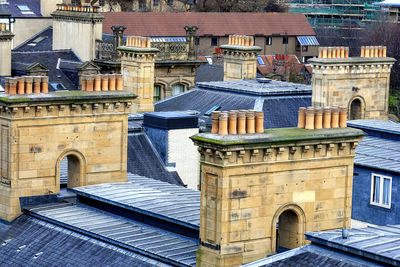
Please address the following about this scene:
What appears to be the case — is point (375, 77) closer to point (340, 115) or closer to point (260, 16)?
point (340, 115)

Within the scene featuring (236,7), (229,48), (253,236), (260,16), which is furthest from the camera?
(236,7)

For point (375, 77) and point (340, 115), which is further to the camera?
point (375, 77)

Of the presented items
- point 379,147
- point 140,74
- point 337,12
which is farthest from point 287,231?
point 337,12

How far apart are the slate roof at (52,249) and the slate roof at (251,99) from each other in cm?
1950

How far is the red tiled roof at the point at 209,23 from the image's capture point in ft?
375

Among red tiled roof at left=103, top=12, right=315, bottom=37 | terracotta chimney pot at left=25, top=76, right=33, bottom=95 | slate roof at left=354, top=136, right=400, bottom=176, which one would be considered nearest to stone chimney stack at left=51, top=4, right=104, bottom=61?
red tiled roof at left=103, top=12, right=315, bottom=37

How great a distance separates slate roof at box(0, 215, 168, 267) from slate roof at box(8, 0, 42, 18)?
5738 centimetres

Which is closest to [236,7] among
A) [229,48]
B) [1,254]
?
[229,48]

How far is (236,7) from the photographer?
484 feet

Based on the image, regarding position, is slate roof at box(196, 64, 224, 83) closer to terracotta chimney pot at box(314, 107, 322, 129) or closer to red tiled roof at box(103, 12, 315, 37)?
red tiled roof at box(103, 12, 315, 37)

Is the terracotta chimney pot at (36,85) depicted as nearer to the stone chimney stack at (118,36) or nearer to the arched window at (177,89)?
the arched window at (177,89)

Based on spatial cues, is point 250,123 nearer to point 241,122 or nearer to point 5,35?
point 241,122

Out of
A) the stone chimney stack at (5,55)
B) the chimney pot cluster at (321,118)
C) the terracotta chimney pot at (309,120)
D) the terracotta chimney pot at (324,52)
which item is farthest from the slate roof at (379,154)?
the stone chimney stack at (5,55)

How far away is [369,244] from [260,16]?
101992 mm
